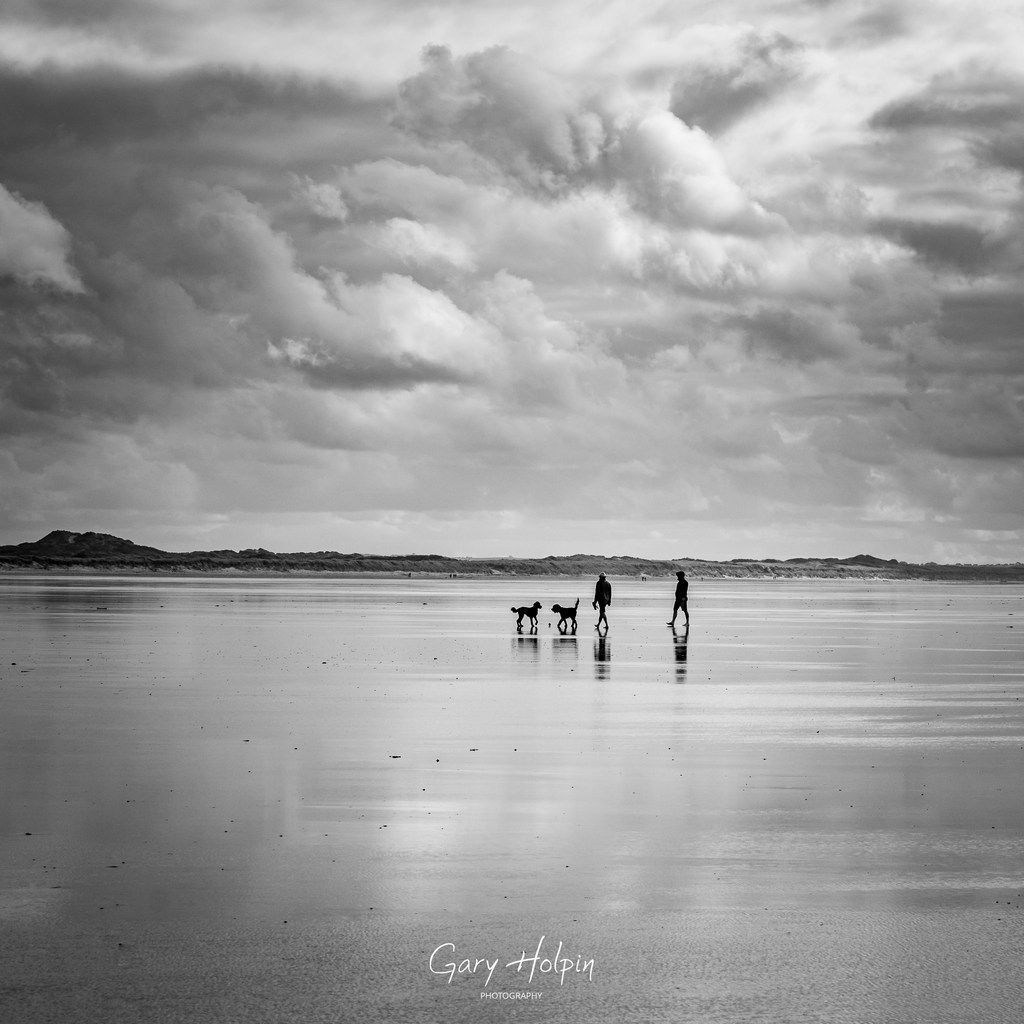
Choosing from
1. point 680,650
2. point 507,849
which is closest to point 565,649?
point 680,650

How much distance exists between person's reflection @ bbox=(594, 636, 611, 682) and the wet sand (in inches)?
88.3

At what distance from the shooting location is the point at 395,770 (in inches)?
566

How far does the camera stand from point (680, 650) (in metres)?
34.4

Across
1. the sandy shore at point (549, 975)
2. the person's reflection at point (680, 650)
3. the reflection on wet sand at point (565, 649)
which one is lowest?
the sandy shore at point (549, 975)

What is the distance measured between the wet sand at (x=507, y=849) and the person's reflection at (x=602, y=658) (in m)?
2.24

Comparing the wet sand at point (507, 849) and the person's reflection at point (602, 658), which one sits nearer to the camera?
the wet sand at point (507, 849)

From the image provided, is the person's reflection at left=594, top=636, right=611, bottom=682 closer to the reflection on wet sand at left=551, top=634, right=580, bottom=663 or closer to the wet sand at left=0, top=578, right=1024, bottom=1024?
the reflection on wet sand at left=551, top=634, right=580, bottom=663

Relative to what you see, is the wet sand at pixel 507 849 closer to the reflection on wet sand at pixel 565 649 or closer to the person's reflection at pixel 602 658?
the person's reflection at pixel 602 658

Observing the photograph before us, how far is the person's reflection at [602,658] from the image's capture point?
26891 millimetres

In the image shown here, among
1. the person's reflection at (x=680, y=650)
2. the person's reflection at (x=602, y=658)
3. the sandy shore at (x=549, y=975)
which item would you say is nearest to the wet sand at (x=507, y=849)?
the sandy shore at (x=549, y=975)

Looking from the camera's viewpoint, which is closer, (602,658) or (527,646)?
(602,658)

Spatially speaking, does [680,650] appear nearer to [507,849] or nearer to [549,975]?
[507,849]

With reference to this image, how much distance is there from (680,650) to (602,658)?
3.77 m

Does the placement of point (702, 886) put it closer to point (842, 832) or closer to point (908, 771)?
point (842, 832)
